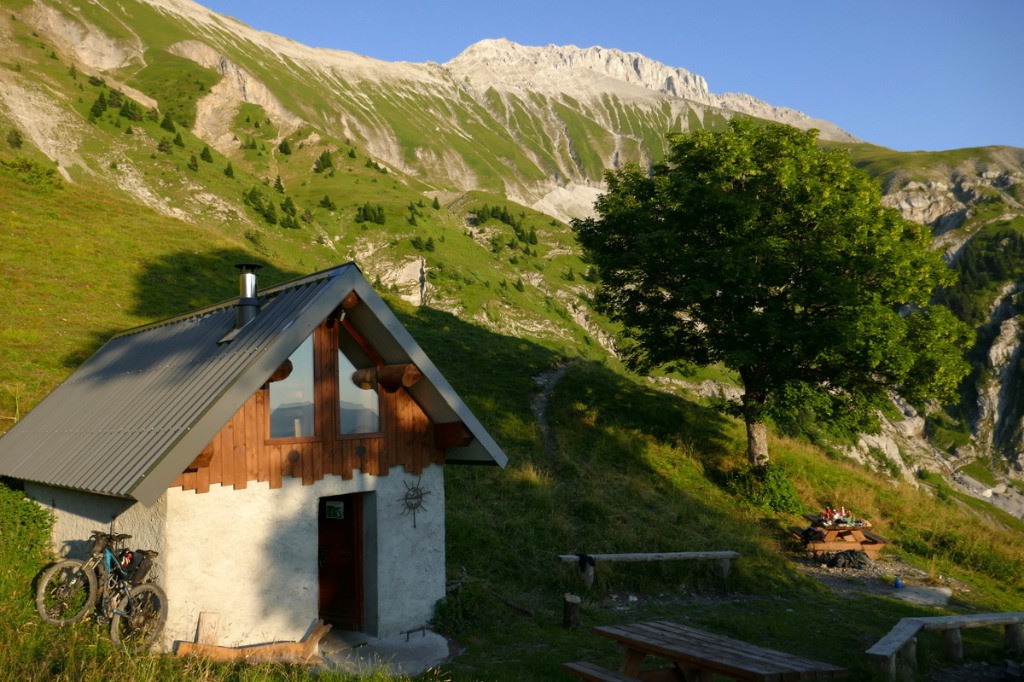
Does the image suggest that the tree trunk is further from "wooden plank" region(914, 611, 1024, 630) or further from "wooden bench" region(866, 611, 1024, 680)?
"wooden plank" region(914, 611, 1024, 630)

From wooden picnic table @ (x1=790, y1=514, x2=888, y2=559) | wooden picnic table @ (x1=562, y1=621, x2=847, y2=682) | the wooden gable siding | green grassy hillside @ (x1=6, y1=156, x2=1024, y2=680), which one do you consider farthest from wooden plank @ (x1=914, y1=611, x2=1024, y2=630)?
the wooden gable siding

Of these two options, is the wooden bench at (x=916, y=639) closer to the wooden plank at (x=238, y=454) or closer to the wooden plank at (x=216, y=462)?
the wooden plank at (x=238, y=454)

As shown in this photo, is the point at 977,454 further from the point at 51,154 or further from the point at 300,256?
the point at 51,154

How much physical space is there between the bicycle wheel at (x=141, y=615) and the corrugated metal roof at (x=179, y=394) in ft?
4.47

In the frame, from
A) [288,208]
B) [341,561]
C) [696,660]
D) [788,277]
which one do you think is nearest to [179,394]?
[341,561]

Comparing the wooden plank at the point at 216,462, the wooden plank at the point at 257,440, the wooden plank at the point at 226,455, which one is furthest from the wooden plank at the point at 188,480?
the wooden plank at the point at 257,440

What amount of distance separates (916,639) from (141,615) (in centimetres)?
1200

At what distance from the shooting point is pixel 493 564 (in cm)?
1548

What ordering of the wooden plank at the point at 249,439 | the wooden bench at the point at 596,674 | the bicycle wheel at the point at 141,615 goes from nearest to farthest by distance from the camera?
the wooden bench at the point at 596,674 < the bicycle wheel at the point at 141,615 < the wooden plank at the point at 249,439

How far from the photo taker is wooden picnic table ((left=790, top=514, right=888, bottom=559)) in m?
19.5

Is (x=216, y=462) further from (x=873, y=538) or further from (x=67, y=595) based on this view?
(x=873, y=538)

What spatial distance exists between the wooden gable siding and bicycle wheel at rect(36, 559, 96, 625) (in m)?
1.88

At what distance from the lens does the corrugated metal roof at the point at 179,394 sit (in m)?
8.85

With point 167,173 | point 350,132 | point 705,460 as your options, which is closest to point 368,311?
point 705,460
